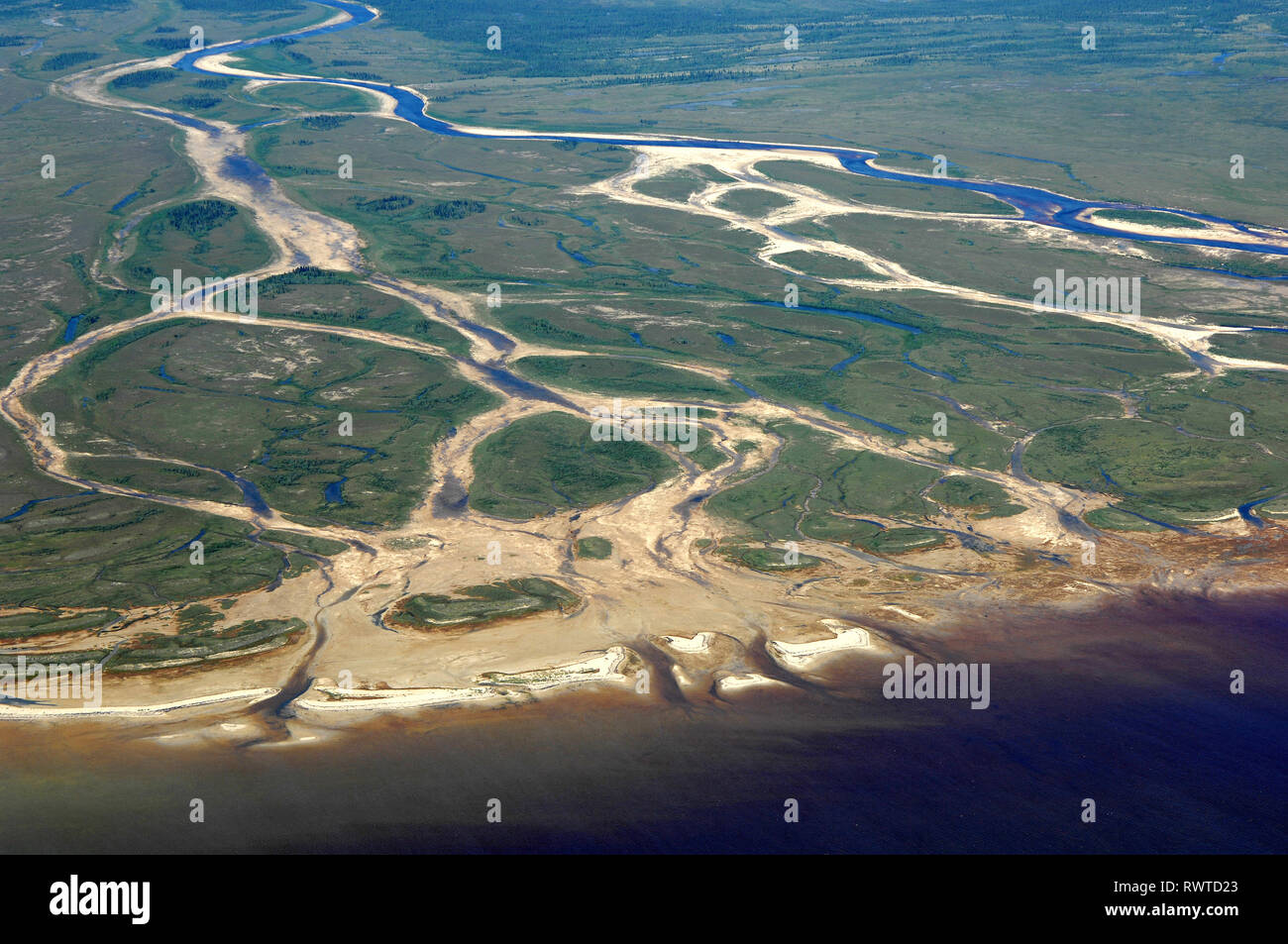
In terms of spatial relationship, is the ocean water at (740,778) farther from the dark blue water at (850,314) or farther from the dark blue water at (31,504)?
the dark blue water at (850,314)

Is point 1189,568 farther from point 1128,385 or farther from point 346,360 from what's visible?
point 346,360

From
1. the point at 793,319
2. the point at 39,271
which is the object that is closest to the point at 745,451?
the point at 793,319

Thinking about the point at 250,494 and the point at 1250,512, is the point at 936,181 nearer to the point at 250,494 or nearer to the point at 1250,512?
the point at 1250,512

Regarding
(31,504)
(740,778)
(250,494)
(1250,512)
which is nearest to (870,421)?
(1250,512)

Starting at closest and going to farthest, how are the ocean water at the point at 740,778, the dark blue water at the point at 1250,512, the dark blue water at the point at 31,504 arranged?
1. the ocean water at the point at 740,778
2. the dark blue water at the point at 31,504
3. the dark blue water at the point at 1250,512

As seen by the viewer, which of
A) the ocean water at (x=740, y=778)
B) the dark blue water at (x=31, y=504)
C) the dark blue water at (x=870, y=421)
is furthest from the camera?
the dark blue water at (x=870, y=421)

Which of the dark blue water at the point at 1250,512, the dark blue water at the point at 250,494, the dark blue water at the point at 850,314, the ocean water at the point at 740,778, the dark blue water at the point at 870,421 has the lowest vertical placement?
the ocean water at the point at 740,778

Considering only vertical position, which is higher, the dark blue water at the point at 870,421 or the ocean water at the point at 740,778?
the dark blue water at the point at 870,421

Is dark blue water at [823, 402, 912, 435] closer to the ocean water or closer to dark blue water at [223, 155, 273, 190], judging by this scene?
the ocean water

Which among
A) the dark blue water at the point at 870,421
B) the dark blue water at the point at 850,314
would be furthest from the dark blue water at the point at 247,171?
the dark blue water at the point at 870,421
